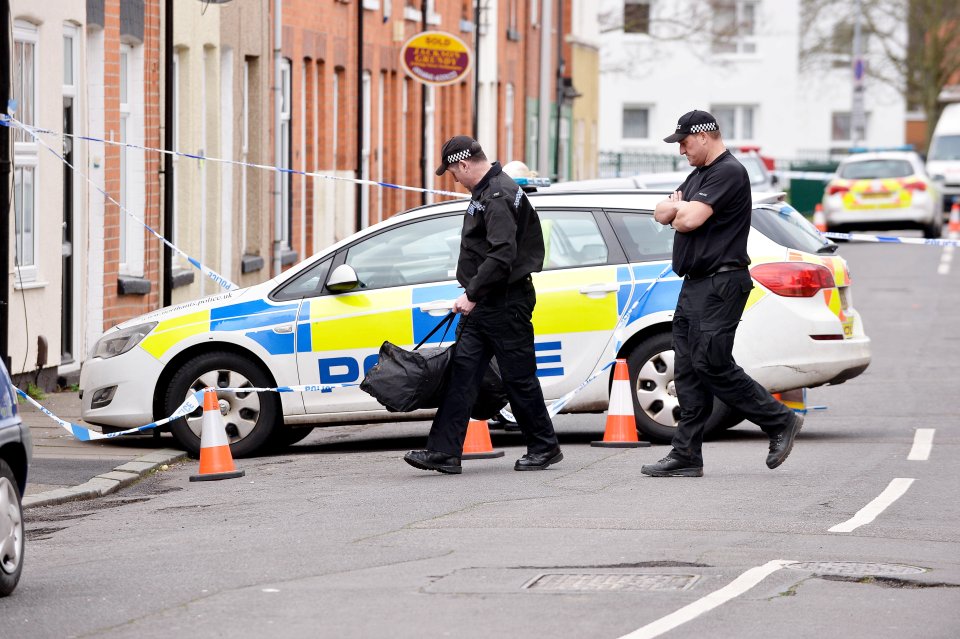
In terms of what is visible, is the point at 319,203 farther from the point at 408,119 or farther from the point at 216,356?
the point at 216,356

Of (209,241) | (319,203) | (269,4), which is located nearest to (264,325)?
(209,241)

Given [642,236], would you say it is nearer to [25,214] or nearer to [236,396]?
[236,396]

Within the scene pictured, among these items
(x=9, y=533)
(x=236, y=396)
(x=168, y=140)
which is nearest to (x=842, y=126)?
(x=168, y=140)

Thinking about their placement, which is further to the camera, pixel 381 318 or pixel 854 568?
pixel 381 318

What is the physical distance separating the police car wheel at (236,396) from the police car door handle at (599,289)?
1979 millimetres

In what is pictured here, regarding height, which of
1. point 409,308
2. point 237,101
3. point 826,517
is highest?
point 237,101

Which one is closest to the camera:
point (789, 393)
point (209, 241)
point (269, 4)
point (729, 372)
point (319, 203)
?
point (729, 372)

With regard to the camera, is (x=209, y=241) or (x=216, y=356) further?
(x=209, y=241)

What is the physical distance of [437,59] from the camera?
77.6ft

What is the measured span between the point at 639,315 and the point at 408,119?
2038 cm

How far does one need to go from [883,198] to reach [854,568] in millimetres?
30772

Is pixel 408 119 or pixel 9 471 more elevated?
pixel 408 119

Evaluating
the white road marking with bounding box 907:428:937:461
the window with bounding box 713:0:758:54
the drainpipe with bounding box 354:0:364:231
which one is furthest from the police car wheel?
the window with bounding box 713:0:758:54

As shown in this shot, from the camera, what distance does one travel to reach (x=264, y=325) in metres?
12.1
